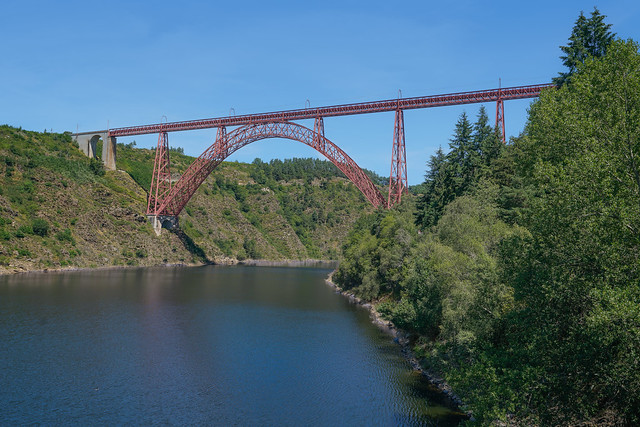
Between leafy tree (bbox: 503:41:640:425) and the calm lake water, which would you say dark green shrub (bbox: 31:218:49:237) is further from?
leafy tree (bbox: 503:41:640:425)

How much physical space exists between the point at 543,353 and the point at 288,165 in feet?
358

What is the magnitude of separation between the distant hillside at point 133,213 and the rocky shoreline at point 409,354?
104ft

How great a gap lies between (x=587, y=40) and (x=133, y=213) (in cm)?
5445

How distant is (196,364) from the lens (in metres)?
19.2

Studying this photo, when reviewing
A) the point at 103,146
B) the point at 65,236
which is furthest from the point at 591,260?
the point at 103,146

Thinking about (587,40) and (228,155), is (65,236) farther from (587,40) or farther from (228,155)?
(587,40)

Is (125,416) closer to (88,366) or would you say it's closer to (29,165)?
(88,366)

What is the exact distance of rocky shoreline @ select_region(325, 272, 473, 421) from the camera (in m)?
15.7

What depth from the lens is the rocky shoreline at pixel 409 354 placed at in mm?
15742

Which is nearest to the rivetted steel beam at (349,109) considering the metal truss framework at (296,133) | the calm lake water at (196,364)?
the metal truss framework at (296,133)

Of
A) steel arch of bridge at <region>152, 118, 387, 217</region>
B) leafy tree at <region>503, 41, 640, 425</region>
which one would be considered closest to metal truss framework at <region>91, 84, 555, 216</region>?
steel arch of bridge at <region>152, 118, 387, 217</region>

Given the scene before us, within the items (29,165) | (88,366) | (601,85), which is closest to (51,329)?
(88,366)

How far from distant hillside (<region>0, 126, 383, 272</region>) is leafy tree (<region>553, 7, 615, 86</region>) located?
45432 millimetres

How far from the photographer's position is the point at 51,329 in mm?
22938
